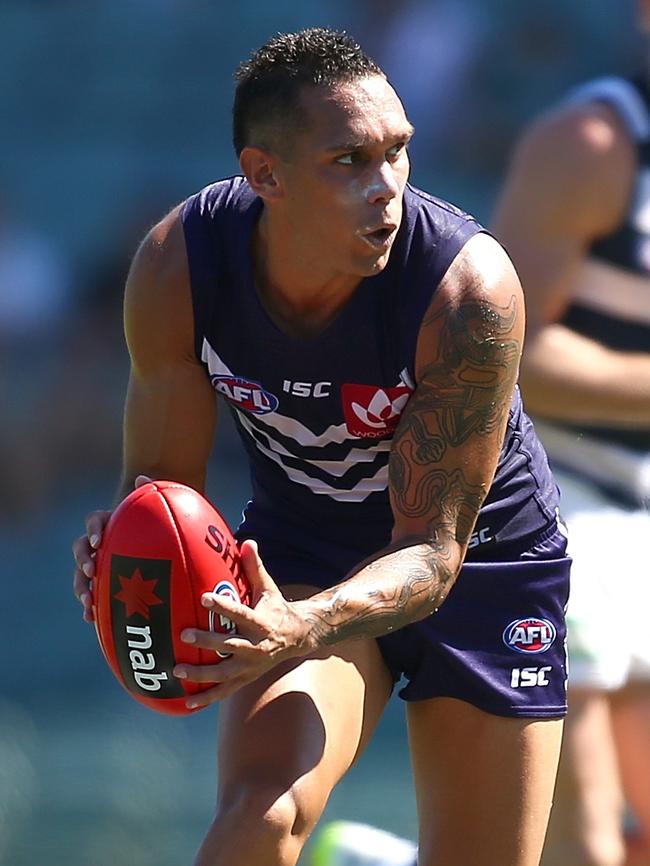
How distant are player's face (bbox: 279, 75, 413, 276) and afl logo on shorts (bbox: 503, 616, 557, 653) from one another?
83cm

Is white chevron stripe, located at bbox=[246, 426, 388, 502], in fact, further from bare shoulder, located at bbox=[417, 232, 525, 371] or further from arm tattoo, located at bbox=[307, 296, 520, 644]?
bare shoulder, located at bbox=[417, 232, 525, 371]

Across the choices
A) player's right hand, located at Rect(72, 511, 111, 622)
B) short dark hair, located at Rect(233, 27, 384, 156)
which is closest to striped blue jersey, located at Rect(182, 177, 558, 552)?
short dark hair, located at Rect(233, 27, 384, 156)

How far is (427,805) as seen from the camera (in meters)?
3.34

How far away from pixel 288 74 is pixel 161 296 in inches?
19.0

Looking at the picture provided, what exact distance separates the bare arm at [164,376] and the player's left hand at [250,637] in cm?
57

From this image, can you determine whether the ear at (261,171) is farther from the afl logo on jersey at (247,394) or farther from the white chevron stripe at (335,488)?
the white chevron stripe at (335,488)

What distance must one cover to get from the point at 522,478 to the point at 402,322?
55 cm

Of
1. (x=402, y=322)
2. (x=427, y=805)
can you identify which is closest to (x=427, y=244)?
(x=402, y=322)

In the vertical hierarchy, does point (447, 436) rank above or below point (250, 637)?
above

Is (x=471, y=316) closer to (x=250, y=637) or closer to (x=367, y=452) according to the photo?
(x=367, y=452)

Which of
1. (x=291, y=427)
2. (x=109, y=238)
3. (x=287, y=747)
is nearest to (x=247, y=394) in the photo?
(x=291, y=427)

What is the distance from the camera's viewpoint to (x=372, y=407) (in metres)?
3.10

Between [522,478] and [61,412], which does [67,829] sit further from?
[522,478]

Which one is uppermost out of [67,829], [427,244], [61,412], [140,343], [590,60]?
[427,244]
